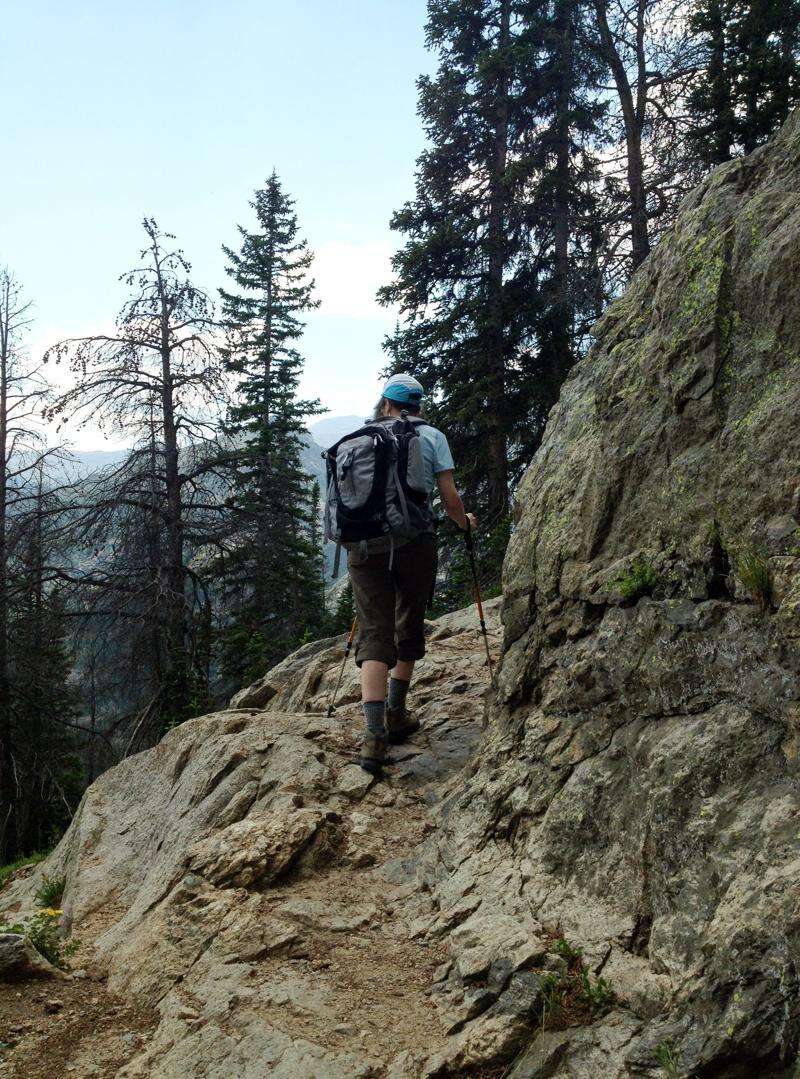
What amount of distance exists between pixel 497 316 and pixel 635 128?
4.43 meters

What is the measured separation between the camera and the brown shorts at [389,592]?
5.62 meters

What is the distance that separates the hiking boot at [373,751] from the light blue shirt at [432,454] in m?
1.80

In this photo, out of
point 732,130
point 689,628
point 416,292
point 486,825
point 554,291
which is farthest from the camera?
point 416,292

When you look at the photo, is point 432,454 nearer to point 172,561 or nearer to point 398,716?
point 398,716

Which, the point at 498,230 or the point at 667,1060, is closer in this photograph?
the point at 667,1060

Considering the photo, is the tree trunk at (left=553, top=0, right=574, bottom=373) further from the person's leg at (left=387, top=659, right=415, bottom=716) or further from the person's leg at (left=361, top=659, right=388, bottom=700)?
the person's leg at (left=361, top=659, right=388, bottom=700)

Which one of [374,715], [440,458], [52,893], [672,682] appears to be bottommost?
[52,893]

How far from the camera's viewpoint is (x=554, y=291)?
16984mm

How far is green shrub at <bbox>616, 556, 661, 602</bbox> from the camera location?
12.7 ft

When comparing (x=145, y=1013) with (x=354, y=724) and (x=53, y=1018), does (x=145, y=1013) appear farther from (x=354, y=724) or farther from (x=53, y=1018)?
(x=354, y=724)

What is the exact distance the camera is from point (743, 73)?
512 inches

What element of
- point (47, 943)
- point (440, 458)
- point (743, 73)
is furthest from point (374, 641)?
point (743, 73)

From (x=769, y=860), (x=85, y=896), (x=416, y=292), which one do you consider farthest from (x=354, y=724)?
(x=416, y=292)

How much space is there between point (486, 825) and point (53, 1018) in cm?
245
